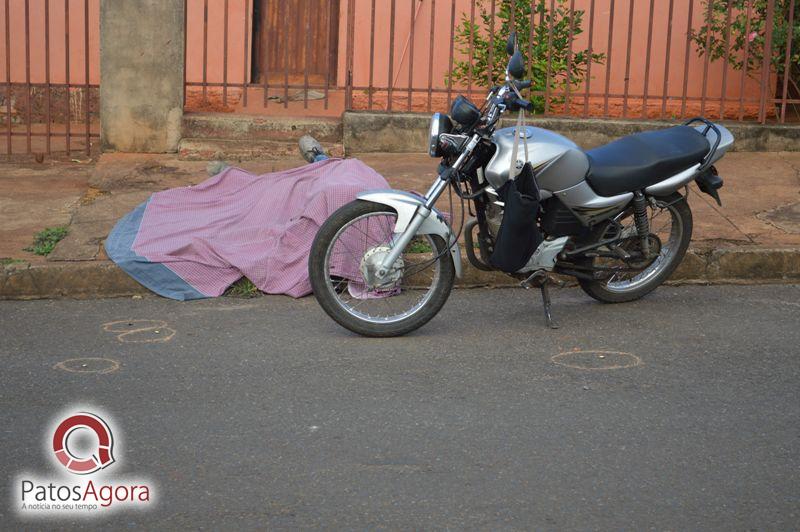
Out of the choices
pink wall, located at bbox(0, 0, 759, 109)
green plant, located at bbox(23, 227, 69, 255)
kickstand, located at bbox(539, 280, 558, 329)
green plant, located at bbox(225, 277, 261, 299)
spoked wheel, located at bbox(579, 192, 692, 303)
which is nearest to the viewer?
kickstand, located at bbox(539, 280, 558, 329)

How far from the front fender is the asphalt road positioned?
50 cm

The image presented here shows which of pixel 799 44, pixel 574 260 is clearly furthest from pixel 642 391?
pixel 799 44

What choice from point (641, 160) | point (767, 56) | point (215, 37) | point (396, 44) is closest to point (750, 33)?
point (767, 56)

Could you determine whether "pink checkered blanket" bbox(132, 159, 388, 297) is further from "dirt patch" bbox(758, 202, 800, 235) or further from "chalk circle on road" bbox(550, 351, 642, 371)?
"dirt patch" bbox(758, 202, 800, 235)

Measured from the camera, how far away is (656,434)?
4172 mm

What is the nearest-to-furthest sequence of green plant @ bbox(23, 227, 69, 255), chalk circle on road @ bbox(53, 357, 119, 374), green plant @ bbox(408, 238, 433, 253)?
chalk circle on road @ bbox(53, 357, 119, 374), green plant @ bbox(408, 238, 433, 253), green plant @ bbox(23, 227, 69, 255)

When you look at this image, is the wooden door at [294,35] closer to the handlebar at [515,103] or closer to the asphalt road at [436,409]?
the asphalt road at [436,409]

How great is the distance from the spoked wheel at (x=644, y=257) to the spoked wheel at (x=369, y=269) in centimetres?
93

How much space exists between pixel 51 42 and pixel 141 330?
→ 6667 millimetres

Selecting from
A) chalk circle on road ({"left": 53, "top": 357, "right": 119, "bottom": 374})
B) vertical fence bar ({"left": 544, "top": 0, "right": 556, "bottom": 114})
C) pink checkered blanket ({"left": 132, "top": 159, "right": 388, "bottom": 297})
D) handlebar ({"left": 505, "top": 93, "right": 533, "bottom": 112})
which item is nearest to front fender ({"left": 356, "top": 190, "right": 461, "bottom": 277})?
handlebar ({"left": 505, "top": 93, "right": 533, "bottom": 112})

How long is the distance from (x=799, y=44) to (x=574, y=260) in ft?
15.5

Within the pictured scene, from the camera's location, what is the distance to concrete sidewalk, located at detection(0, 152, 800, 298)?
249 inches

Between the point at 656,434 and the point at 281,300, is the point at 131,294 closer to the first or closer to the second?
the point at 281,300

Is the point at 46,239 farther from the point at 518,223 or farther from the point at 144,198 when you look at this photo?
the point at 518,223
